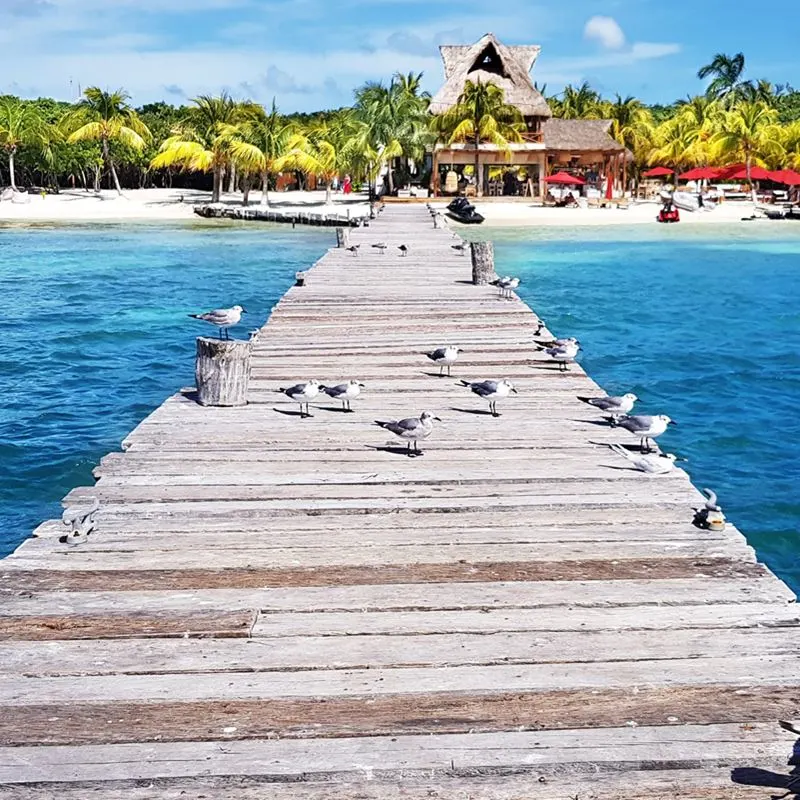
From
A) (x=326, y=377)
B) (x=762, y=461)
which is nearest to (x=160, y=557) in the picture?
(x=326, y=377)

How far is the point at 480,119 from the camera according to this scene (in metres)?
55.8

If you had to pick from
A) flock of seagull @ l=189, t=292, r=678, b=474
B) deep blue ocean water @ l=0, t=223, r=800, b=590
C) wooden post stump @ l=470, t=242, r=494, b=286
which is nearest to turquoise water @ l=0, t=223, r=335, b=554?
deep blue ocean water @ l=0, t=223, r=800, b=590

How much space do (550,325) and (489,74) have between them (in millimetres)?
40908

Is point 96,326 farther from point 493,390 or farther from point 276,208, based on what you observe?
point 276,208

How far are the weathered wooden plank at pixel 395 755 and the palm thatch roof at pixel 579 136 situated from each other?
5825 centimetres

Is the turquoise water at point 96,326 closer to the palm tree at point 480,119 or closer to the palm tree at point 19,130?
the palm tree at point 480,119

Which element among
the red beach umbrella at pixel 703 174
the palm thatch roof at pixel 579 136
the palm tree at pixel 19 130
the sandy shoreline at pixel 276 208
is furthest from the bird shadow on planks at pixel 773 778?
the palm tree at pixel 19 130

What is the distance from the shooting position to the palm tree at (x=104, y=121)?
64.9 metres

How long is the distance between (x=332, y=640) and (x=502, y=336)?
9472 millimetres

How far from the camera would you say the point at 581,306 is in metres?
29.1

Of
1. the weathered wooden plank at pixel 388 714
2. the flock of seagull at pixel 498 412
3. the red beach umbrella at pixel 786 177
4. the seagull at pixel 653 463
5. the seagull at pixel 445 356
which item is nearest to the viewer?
the weathered wooden plank at pixel 388 714

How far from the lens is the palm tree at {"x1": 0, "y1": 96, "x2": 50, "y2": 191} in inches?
2564

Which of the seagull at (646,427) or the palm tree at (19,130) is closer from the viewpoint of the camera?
the seagull at (646,427)

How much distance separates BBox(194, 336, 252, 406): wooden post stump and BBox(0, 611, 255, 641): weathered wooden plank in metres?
4.87
